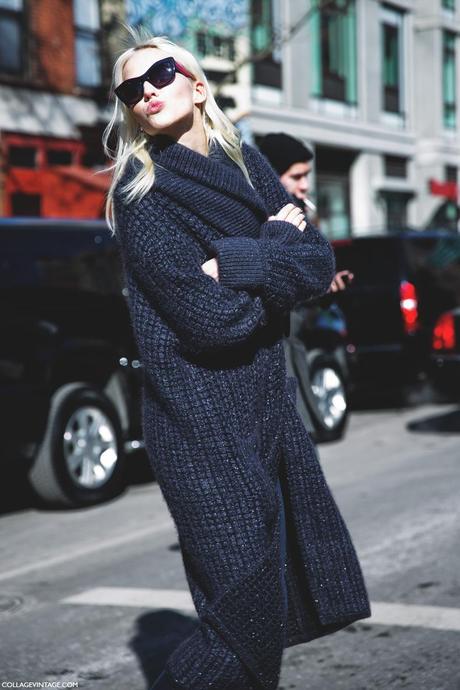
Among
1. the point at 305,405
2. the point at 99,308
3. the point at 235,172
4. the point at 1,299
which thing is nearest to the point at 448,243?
the point at 99,308

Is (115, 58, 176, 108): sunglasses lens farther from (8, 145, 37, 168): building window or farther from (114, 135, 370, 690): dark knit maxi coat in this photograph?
(8, 145, 37, 168): building window

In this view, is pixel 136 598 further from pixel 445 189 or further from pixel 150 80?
pixel 445 189

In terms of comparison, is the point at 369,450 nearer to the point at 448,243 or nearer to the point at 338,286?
the point at 448,243

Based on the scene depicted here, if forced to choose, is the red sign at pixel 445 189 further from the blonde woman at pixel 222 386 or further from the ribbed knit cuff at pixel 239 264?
the ribbed knit cuff at pixel 239 264

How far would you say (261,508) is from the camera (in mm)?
2631

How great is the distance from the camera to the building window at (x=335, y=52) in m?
24.0

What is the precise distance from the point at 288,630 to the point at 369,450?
23.1 ft

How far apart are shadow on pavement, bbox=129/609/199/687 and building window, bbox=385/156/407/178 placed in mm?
22818

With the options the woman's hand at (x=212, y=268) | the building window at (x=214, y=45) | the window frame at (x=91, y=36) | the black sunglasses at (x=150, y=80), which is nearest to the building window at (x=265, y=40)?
the building window at (x=214, y=45)

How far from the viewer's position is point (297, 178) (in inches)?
199

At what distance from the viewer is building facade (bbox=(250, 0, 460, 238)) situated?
22797 mm

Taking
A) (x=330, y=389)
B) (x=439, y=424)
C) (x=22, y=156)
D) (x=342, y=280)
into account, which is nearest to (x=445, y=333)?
(x=439, y=424)

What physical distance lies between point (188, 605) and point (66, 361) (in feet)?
10.5

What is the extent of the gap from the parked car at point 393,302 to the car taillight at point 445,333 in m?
1.70
